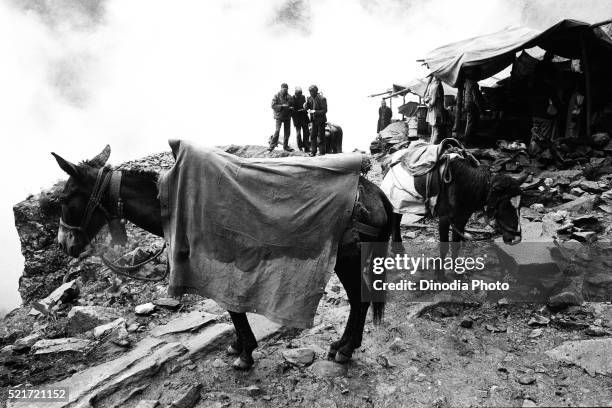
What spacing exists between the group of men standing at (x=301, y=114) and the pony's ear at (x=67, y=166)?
34.5ft

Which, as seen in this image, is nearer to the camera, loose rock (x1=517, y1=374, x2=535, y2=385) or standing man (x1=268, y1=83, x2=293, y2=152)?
loose rock (x1=517, y1=374, x2=535, y2=385)

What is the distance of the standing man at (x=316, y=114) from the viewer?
1366cm

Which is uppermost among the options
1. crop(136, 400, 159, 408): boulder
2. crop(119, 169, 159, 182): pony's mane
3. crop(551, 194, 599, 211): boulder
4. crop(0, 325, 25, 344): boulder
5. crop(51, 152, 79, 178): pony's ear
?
crop(51, 152, 79, 178): pony's ear

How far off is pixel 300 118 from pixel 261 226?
1164 cm

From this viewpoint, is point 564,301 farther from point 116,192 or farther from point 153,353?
point 116,192

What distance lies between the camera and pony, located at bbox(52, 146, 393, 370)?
11.4 feet

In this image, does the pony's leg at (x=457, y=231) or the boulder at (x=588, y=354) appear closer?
the boulder at (x=588, y=354)

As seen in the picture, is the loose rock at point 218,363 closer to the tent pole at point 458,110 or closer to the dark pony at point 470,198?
the dark pony at point 470,198

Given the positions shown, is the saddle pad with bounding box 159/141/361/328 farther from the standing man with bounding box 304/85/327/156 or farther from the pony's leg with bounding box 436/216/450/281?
the standing man with bounding box 304/85/327/156

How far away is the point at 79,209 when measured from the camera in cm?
353

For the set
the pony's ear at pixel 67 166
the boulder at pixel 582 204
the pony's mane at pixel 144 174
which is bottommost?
the boulder at pixel 582 204

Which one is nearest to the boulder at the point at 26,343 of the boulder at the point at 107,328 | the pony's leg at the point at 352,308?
the boulder at the point at 107,328

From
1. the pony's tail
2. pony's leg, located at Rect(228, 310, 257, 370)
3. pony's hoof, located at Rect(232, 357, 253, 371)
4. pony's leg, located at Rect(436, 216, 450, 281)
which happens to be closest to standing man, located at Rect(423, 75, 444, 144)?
pony's leg, located at Rect(436, 216, 450, 281)

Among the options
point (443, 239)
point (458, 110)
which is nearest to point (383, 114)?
point (458, 110)
